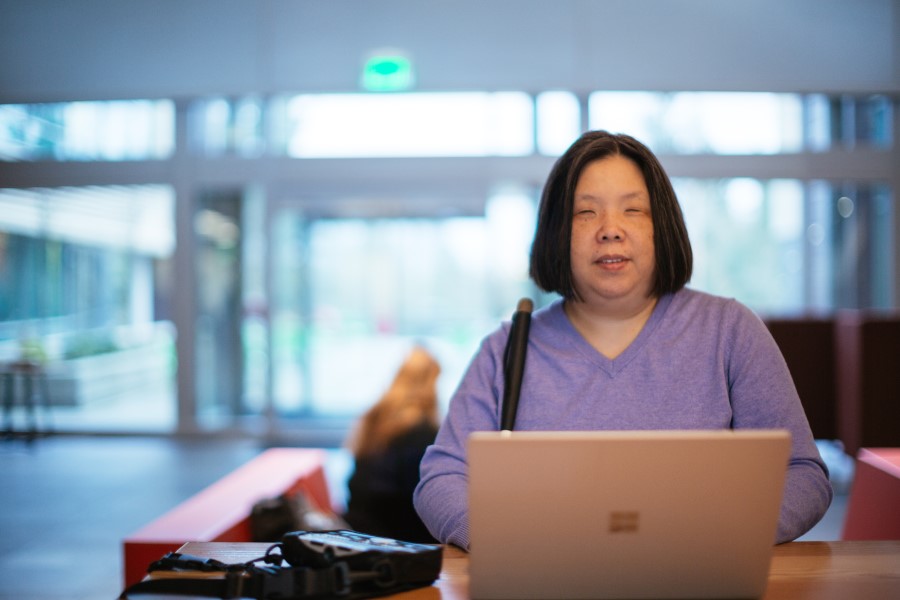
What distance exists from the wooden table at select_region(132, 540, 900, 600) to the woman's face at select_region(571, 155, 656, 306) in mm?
529

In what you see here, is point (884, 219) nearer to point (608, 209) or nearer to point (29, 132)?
point (608, 209)

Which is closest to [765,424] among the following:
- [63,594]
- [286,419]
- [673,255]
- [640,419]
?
[640,419]

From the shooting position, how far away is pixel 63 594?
3021 mm

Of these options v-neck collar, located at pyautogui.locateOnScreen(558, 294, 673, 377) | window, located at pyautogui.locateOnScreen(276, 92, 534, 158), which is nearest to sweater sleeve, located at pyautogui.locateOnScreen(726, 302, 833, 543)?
v-neck collar, located at pyautogui.locateOnScreen(558, 294, 673, 377)

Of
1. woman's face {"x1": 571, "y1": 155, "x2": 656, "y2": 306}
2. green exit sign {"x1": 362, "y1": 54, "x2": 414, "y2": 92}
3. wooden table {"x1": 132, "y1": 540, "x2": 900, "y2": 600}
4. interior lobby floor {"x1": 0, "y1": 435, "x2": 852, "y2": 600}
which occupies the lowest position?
interior lobby floor {"x1": 0, "y1": 435, "x2": 852, "y2": 600}

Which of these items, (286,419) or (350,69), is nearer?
(350,69)

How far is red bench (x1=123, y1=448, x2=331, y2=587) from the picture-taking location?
7.25ft

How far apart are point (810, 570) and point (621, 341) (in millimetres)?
543

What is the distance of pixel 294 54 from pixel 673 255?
17.4 ft

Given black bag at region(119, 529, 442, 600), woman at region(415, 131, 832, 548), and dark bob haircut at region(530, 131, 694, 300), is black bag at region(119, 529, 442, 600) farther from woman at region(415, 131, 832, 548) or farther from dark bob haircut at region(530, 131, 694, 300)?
dark bob haircut at region(530, 131, 694, 300)

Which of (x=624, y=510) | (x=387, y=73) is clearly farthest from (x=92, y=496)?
(x=624, y=510)

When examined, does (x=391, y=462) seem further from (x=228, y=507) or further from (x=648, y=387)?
(x=648, y=387)

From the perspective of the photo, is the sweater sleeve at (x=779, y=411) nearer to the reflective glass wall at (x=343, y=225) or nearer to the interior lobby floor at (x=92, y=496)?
the interior lobby floor at (x=92, y=496)

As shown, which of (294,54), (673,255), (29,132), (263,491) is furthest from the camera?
(29,132)
